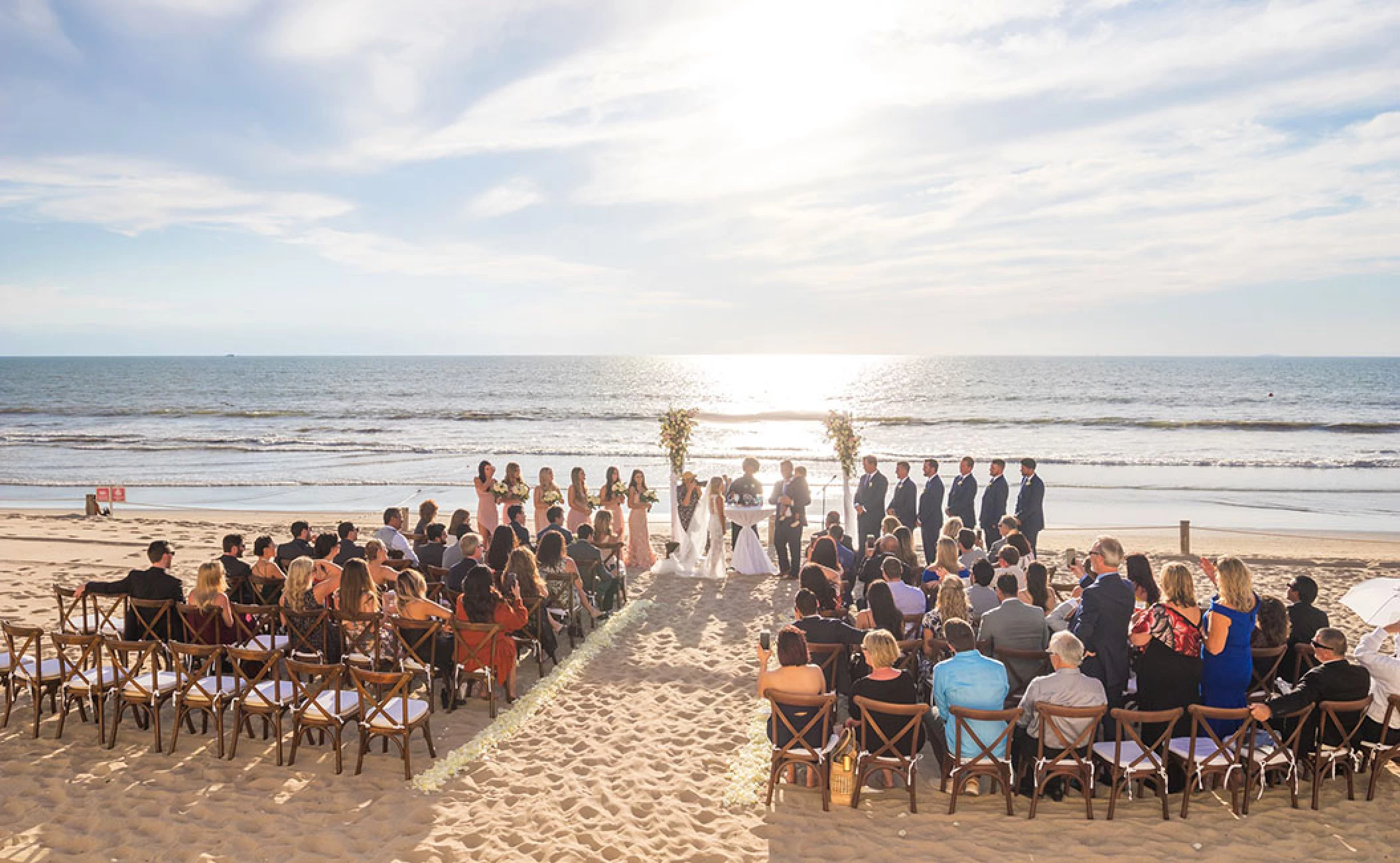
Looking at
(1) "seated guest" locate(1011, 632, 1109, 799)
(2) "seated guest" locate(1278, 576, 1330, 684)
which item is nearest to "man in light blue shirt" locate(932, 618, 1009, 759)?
(1) "seated guest" locate(1011, 632, 1109, 799)

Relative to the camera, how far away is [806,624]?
6.89m

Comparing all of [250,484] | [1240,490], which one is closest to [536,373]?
[250,484]

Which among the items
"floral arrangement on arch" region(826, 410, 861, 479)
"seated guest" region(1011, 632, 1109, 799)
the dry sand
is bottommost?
the dry sand

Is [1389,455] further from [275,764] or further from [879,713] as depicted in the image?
[275,764]

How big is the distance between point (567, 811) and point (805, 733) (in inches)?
67.5

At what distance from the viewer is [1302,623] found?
22.6 ft

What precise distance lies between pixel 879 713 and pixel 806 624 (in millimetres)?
1126

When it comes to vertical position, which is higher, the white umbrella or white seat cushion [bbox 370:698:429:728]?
the white umbrella

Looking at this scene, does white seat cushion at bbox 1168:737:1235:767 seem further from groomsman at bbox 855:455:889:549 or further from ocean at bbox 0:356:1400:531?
ocean at bbox 0:356:1400:531

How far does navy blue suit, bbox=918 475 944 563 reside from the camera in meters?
12.9

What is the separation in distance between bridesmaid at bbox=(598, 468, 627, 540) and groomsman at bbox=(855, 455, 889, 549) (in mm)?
3698

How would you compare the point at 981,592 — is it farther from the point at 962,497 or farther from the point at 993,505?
the point at 962,497

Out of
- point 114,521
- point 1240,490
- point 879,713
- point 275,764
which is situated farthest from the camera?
point 1240,490

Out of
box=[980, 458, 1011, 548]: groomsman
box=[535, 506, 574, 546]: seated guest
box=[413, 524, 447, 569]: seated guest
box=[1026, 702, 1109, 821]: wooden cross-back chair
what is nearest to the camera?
box=[1026, 702, 1109, 821]: wooden cross-back chair
